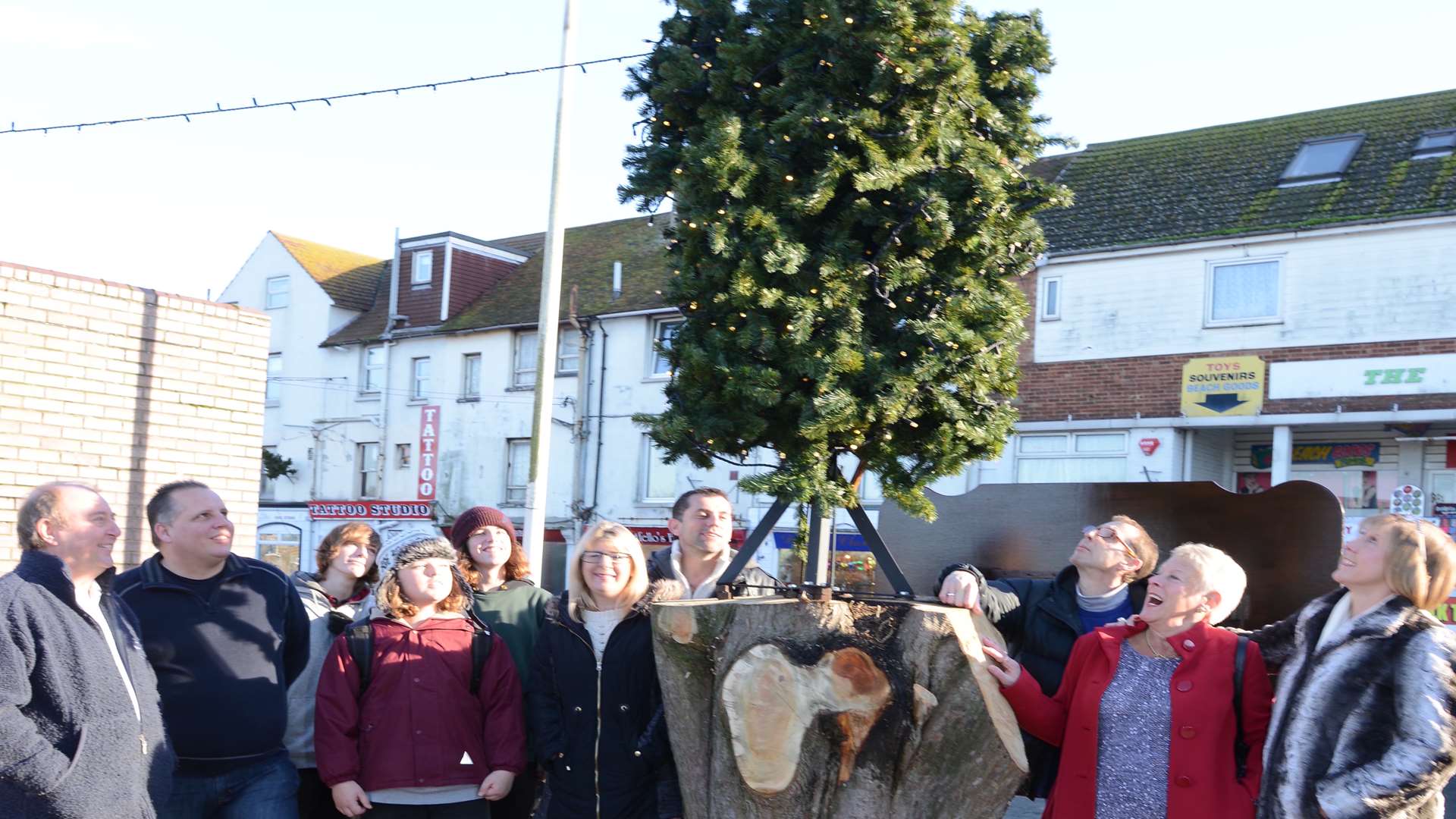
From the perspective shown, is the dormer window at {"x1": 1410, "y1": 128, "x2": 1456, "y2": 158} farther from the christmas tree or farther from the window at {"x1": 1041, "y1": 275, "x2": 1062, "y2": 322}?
the christmas tree

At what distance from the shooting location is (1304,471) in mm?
18250

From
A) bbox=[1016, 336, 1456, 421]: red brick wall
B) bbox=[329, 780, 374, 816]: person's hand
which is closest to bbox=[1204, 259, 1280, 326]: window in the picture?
bbox=[1016, 336, 1456, 421]: red brick wall

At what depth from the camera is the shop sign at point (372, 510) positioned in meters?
27.2

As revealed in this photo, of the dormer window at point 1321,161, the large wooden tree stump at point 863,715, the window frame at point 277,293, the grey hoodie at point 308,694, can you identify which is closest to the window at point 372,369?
the window frame at point 277,293

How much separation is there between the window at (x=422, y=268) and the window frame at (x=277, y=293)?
158 inches

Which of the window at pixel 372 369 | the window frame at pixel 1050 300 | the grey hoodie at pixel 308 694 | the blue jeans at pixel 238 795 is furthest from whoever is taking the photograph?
the window at pixel 372 369

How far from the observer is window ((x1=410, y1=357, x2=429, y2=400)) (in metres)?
29.3

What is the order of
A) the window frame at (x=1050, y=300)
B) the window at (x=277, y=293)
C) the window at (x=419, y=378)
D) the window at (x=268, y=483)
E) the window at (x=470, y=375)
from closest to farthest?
1. the window frame at (x=1050, y=300)
2. the window at (x=470, y=375)
3. the window at (x=419, y=378)
4. the window at (x=268, y=483)
5. the window at (x=277, y=293)

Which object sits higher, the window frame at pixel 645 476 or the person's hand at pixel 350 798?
the window frame at pixel 645 476

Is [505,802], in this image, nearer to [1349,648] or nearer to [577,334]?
[1349,648]

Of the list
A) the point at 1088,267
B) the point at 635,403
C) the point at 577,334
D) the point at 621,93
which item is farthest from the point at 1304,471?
the point at 621,93

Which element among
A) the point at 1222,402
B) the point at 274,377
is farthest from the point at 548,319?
the point at 274,377

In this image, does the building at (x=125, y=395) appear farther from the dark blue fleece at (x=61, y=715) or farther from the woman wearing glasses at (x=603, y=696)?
the woman wearing glasses at (x=603, y=696)

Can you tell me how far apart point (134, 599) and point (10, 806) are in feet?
2.94
